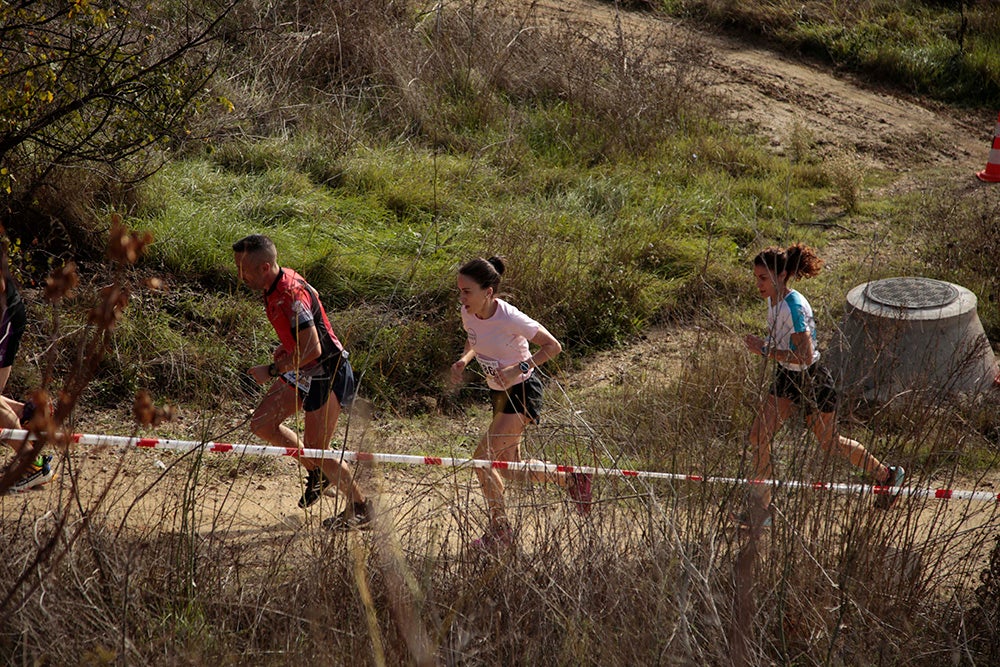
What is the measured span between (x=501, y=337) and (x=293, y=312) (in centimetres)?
103

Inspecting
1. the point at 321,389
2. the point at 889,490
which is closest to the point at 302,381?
the point at 321,389

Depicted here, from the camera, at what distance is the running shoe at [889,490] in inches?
154

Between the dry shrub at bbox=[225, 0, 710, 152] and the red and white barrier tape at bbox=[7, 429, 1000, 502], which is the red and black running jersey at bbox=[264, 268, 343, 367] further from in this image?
the dry shrub at bbox=[225, 0, 710, 152]

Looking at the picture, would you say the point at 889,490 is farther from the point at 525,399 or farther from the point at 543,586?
the point at 525,399

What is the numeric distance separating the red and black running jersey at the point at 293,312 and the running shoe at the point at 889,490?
2.59 meters

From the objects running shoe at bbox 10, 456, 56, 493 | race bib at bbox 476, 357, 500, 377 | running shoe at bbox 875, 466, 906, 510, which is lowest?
running shoe at bbox 10, 456, 56, 493

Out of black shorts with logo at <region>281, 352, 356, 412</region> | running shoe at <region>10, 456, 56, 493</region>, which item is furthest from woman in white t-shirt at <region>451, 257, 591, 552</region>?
running shoe at <region>10, 456, 56, 493</region>

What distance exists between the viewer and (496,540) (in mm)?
3844

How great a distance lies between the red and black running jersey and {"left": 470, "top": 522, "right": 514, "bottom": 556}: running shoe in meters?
Answer: 1.52

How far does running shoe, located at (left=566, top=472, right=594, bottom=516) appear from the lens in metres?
3.91

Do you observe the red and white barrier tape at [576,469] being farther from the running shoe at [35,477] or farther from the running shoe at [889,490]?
the running shoe at [35,477]

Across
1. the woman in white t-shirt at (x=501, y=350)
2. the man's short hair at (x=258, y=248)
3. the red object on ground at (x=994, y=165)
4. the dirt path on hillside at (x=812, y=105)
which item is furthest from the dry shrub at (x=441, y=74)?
the woman in white t-shirt at (x=501, y=350)

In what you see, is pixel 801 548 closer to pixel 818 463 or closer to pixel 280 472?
pixel 818 463

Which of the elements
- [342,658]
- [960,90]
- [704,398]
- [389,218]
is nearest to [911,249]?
[704,398]
